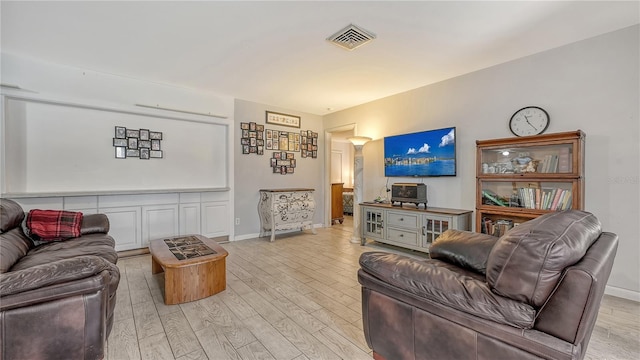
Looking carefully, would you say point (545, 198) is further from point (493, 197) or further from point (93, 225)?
point (93, 225)

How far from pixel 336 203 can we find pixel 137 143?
4.00m

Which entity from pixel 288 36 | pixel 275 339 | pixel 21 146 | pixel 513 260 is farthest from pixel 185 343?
pixel 21 146

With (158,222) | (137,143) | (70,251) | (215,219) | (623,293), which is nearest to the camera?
(70,251)

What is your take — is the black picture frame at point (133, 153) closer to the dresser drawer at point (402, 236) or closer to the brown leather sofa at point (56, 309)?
the brown leather sofa at point (56, 309)

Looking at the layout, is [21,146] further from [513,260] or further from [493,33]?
[493,33]

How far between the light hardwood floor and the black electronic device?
1.30 metres

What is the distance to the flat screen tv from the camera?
3.68 meters

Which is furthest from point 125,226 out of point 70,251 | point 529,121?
point 529,121

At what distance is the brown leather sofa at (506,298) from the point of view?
945mm

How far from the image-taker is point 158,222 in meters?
3.96

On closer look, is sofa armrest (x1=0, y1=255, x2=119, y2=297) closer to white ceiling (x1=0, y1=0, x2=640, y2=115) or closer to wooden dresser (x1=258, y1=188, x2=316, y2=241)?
white ceiling (x1=0, y1=0, x2=640, y2=115)

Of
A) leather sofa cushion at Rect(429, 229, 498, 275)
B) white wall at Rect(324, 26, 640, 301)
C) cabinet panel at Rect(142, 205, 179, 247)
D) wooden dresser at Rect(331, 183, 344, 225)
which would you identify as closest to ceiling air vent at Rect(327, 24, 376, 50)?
white wall at Rect(324, 26, 640, 301)

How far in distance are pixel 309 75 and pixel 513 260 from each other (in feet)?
10.3

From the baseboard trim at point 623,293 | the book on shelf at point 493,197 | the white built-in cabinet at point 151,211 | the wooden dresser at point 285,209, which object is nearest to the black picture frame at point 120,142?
the white built-in cabinet at point 151,211
